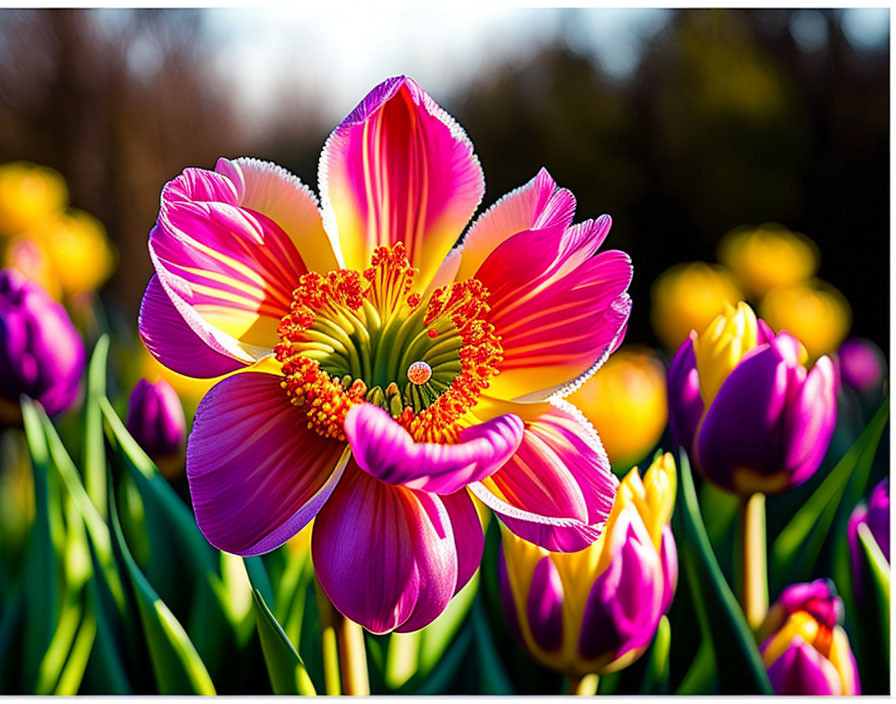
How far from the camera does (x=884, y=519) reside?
0.44 metres

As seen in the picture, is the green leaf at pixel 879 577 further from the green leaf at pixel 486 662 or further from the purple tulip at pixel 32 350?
the purple tulip at pixel 32 350

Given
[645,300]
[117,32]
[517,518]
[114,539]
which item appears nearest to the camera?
[517,518]

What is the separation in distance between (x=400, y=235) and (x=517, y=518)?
0.39 feet

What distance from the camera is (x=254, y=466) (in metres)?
0.30

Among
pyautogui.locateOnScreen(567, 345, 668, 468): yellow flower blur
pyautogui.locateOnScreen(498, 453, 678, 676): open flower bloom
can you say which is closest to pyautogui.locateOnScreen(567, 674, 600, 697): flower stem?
pyautogui.locateOnScreen(498, 453, 678, 676): open flower bloom

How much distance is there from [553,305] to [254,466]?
0.12m

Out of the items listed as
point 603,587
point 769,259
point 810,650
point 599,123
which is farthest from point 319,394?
point 599,123

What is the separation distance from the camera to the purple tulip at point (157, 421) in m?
0.40

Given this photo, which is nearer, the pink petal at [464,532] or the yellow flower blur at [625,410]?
the pink petal at [464,532]

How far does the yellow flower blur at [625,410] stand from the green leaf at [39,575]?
0.27 m

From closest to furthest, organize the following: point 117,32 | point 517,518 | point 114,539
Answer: point 517,518
point 114,539
point 117,32

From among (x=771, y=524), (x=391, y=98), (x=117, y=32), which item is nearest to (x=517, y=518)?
(x=391, y=98)

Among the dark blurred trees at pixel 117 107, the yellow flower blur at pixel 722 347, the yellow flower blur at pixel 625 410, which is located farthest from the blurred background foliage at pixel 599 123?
the yellow flower blur at pixel 722 347

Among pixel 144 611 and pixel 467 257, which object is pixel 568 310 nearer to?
pixel 467 257
